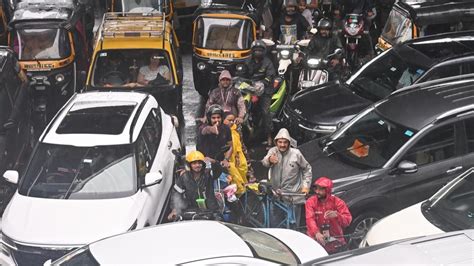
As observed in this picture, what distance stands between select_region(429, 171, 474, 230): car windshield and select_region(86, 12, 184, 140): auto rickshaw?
5.96m

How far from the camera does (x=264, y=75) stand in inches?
546

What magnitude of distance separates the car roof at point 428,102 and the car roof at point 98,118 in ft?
10.9

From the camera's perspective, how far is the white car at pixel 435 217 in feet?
27.0

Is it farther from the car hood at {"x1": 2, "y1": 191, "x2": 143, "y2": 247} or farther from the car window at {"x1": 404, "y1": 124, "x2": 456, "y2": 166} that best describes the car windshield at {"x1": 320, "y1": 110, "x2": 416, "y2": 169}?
the car hood at {"x1": 2, "y1": 191, "x2": 143, "y2": 247}

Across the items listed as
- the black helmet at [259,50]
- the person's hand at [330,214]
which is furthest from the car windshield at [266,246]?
the black helmet at [259,50]

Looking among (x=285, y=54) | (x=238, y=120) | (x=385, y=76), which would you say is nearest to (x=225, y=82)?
(x=238, y=120)

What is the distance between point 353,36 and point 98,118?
7273 millimetres

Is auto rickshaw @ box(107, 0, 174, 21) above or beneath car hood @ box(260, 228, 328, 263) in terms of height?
beneath

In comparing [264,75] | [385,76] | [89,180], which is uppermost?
[385,76]

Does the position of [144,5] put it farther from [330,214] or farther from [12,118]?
[330,214]

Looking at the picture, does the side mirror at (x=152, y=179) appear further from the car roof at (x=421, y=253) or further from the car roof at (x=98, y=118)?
the car roof at (x=421, y=253)

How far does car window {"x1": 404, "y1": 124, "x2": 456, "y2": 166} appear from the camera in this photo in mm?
10039

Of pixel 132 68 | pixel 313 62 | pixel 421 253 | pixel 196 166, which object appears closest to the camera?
pixel 421 253

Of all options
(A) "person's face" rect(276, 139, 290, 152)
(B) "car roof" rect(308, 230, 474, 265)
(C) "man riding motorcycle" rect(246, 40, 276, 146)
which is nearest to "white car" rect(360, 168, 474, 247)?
(A) "person's face" rect(276, 139, 290, 152)
